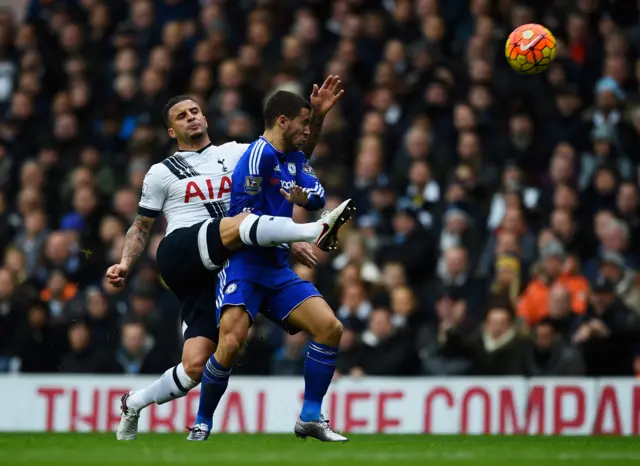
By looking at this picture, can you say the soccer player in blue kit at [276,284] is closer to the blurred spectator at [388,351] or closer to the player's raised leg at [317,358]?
the player's raised leg at [317,358]

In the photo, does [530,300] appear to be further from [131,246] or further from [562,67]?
[131,246]

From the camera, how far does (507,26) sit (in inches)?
661

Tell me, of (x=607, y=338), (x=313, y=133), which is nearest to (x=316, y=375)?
(x=313, y=133)

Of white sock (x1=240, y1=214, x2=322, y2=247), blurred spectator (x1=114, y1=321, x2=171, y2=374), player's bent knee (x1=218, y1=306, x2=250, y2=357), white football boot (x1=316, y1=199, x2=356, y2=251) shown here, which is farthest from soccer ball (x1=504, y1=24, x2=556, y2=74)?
blurred spectator (x1=114, y1=321, x2=171, y2=374)

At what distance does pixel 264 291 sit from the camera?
388 inches

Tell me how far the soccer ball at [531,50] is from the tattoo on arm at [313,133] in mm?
2422

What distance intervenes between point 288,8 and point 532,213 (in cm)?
479

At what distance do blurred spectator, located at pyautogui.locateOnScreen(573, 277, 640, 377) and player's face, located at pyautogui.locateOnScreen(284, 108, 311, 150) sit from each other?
476 cm

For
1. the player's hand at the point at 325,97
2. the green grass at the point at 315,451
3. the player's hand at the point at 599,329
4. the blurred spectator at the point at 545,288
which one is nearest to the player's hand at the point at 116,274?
the green grass at the point at 315,451

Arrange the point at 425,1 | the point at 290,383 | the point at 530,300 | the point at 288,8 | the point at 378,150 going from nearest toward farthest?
the point at 290,383, the point at 530,300, the point at 378,150, the point at 425,1, the point at 288,8

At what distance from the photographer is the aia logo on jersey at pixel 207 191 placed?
33.4 feet

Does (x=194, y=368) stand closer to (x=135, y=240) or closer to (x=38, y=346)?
(x=135, y=240)

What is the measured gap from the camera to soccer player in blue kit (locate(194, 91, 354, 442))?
9664 millimetres

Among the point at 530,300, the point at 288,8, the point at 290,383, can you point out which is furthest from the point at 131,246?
the point at 288,8
